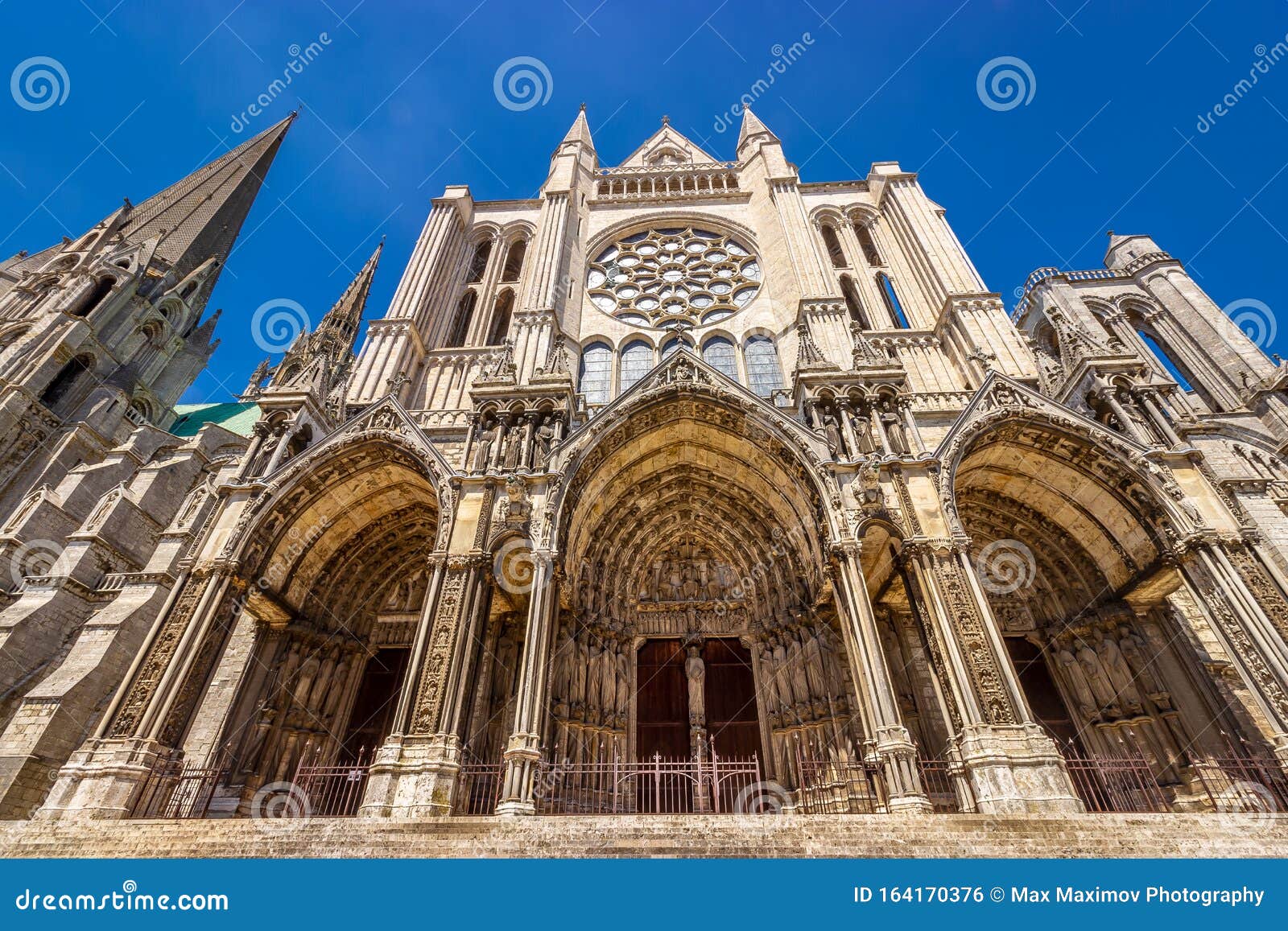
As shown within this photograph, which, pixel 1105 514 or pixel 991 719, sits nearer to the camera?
pixel 991 719

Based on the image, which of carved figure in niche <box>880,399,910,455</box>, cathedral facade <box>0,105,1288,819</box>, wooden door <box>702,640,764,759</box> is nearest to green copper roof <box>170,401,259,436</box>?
cathedral facade <box>0,105,1288,819</box>

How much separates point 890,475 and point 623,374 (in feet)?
26.5

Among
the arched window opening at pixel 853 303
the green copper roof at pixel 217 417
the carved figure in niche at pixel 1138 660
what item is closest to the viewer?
the carved figure in niche at pixel 1138 660

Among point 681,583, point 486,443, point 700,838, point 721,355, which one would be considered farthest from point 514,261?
point 700,838

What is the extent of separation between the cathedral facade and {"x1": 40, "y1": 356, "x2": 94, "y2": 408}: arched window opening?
704 centimetres

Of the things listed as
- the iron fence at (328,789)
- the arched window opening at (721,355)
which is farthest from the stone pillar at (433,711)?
the arched window opening at (721,355)

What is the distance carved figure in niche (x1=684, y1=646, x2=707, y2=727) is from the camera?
37.0ft

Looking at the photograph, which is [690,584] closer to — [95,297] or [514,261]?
[514,261]

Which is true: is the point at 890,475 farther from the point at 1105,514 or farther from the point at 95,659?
the point at 95,659

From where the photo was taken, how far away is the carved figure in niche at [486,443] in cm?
1084

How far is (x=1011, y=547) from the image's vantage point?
474 inches

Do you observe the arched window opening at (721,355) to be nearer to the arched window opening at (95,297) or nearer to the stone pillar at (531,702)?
the stone pillar at (531,702)

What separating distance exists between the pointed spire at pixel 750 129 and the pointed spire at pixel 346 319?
51.5 ft
